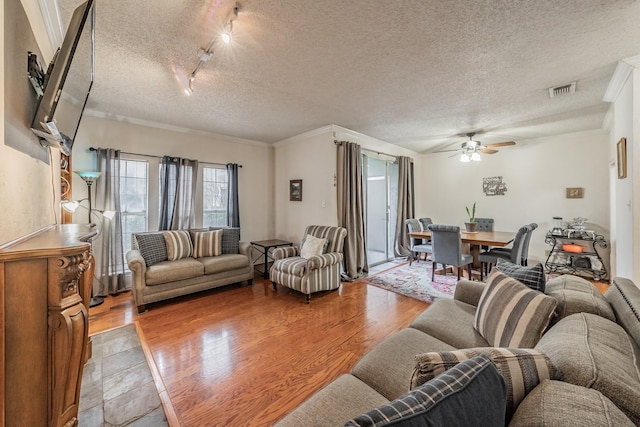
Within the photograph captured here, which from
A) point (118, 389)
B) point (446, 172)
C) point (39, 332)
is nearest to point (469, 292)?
point (39, 332)

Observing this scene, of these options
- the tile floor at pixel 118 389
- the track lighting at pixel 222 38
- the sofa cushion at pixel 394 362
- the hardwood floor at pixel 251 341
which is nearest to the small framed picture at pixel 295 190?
the hardwood floor at pixel 251 341

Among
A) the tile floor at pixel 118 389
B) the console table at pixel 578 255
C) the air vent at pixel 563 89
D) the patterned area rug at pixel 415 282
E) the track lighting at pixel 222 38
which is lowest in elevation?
the tile floor at pixel 118 389

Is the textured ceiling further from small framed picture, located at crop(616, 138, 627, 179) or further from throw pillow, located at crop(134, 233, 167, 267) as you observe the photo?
throw pillow, located at crop(134, 233, 167, 267)

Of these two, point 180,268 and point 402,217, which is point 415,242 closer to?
point 402,217

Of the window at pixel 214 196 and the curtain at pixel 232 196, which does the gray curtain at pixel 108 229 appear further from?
the curtain at pixel 232 196

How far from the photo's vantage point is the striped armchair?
10.8 feet

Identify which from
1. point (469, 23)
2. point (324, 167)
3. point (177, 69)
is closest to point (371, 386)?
point (469, 23)

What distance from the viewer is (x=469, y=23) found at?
1790mm

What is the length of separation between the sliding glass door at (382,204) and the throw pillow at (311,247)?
200 centimetres

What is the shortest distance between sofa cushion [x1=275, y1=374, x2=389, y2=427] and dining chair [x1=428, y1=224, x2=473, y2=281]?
316 cm

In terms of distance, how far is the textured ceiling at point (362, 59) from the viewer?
168 centimetres

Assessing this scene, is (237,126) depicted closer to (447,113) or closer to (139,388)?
(447,113)

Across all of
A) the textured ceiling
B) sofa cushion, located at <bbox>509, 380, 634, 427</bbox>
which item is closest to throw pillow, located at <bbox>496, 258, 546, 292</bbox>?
sofa cushion, located at <bbox>509, 380, 634, 427</bbox>

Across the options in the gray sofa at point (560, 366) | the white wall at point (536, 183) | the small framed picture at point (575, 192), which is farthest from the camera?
the small framed picture at point (575, 192)
